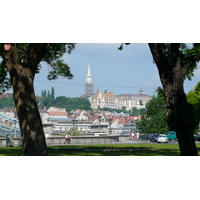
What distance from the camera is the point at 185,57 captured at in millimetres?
15180

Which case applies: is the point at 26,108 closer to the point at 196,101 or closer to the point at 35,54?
the point at 35,54

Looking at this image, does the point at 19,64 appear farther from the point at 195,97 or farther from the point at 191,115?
the point at 195,97

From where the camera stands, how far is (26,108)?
590 inches

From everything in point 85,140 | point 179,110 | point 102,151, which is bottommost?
point 85,140

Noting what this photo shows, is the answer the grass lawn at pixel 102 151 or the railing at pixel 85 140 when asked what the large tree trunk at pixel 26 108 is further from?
the railing at pixel 85 140

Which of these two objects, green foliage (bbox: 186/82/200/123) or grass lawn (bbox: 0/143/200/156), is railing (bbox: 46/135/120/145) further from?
grass lawn (bbox: 0/143/200/156)

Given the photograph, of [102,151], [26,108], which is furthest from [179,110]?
[102,151]

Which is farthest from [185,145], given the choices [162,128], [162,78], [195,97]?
[162,128]

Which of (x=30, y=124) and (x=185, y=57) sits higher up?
(x=185, y=57)

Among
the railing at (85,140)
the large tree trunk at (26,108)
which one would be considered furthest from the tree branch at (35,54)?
the railing at (85,140)

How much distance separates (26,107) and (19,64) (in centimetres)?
156

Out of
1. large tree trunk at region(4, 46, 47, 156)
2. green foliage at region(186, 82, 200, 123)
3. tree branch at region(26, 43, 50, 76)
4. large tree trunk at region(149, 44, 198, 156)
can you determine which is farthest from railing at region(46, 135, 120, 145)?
large tree trunk at region(149, 44, 198, 156)

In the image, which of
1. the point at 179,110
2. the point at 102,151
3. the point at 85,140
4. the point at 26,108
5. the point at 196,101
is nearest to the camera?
the point at 179,110

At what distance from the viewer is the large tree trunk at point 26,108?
48.8ft
